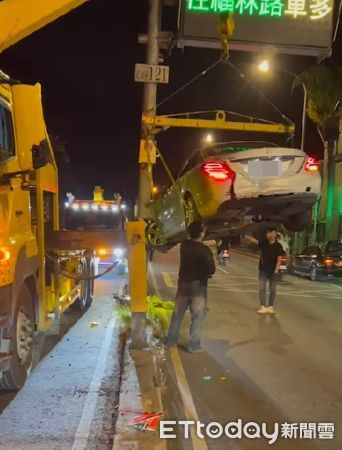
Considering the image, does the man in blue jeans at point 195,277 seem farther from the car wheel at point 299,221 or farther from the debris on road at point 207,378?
the car wheel at point 299,221

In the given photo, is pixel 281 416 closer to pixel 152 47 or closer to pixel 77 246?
pixel 77 246

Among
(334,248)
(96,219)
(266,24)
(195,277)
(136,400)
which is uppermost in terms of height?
Result: (266,24)

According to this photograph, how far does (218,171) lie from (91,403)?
13.7 feet

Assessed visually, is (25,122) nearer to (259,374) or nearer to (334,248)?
(259,374)

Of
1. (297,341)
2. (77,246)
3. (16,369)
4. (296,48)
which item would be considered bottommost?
(297,341)

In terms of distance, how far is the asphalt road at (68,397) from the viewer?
4922 millimetres

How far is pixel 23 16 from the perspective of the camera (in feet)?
20.9

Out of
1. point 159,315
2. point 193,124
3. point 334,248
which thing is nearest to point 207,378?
point 159,315

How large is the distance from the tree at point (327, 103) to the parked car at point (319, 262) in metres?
9.23

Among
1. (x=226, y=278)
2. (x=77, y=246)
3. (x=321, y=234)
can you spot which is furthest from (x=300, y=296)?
(x=321, y=234)

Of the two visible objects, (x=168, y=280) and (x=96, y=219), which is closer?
(x=96, y=219)

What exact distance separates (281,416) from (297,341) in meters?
3.54

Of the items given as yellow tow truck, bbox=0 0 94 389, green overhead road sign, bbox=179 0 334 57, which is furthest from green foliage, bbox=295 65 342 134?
yellow tow truck, bbox=0 0 94 389

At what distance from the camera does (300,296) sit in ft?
49.3
